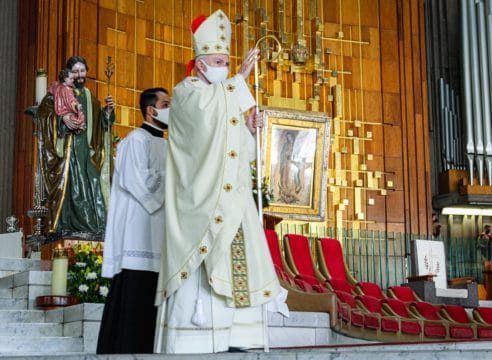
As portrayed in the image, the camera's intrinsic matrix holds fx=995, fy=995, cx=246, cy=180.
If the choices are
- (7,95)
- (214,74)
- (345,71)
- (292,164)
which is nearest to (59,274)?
(214,74)

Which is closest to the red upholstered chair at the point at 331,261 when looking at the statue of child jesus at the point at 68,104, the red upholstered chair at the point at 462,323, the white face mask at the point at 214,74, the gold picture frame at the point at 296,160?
the red upholstered chair at the point at 462,323

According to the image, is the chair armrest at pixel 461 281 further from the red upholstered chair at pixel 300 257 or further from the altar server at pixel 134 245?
the altar server at pixel 134 245

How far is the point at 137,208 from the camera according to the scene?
17.5 feet

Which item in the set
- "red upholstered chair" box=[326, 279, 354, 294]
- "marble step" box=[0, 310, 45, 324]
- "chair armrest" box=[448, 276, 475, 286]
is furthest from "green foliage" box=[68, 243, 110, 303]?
"chair armrest" box=[448, 276, 475, 286]

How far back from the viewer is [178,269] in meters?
4.57

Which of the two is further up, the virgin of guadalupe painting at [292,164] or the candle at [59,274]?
the virgin of guadalupe painting at [292,164]

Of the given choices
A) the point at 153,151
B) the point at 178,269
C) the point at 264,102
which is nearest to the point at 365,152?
A: the point at 264,102

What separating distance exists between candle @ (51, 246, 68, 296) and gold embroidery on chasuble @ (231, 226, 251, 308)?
9.38ft

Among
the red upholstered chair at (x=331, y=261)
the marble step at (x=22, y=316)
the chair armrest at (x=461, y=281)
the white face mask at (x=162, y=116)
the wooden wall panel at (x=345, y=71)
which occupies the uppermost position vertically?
the wooden wall panel at (x=345, y=71)

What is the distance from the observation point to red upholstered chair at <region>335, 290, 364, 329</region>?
8.48 metres

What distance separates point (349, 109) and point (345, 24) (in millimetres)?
1339

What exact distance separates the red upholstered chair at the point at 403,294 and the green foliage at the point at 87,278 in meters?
4.13

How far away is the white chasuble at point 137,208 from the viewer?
5.28m

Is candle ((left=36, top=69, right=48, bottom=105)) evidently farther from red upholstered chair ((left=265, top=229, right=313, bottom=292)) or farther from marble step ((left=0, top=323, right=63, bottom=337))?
marble step ((left=0, top=323, right=63, bottom=337))
